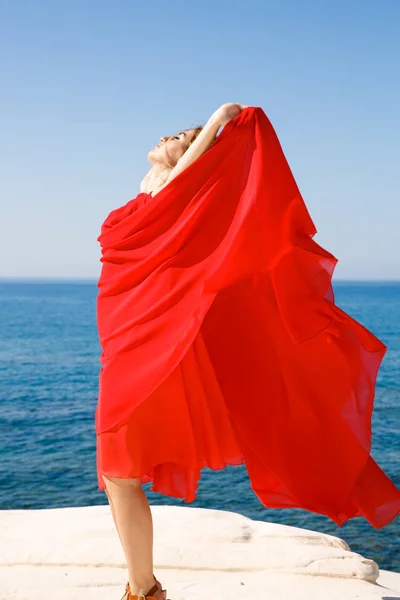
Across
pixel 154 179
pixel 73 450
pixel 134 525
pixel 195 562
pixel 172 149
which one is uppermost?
pixel 172 149

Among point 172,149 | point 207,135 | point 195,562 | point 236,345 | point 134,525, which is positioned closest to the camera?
point 134,525

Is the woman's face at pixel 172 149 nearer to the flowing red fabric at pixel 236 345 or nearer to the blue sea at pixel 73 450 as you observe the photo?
the flowing red fabric at pixel 236 345

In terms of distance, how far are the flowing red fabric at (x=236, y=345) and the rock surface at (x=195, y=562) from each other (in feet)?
2.29

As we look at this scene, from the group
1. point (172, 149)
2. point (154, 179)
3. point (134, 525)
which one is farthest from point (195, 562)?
point (172, 149)

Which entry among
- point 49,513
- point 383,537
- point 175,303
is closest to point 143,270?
point 175,303

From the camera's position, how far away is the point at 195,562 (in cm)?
510


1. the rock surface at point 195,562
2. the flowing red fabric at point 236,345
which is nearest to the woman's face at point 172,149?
the flowing red fabric at point 236,345

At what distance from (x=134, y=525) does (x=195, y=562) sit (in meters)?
1.49

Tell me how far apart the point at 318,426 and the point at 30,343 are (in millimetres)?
52105

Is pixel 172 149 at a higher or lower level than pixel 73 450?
higher

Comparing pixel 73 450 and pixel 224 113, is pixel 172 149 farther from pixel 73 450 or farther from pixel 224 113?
pixel 73 450

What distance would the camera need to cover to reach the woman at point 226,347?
3.79 meters

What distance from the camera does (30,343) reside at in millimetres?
54875

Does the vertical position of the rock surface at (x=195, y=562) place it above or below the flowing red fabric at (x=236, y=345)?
below
